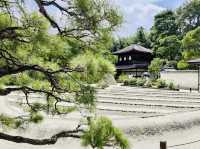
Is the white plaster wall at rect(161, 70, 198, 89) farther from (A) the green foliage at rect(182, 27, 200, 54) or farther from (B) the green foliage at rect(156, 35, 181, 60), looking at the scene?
(B) the green foliage at rect(156, 35, 181, 60)

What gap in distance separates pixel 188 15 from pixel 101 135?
1576 inches

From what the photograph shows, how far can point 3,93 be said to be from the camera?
201 inches

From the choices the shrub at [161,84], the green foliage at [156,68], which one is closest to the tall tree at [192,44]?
the green foliage at [156,68]

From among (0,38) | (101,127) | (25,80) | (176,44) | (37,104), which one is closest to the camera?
(101,127)

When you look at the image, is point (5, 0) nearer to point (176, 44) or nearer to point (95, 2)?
point (95, 2)

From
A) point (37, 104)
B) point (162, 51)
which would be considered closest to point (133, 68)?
point (162, 51)

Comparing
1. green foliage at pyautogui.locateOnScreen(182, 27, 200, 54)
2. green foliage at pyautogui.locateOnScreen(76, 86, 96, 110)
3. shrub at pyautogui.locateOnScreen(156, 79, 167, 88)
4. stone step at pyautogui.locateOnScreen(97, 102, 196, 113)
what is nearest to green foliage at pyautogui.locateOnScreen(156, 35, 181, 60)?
green foliage at pyautogui.locateOnScreen(182, 27, 200, 54)

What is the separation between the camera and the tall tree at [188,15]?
4175 centimetres

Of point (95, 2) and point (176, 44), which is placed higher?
point (176, 44)

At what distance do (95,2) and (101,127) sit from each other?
4.52 feet

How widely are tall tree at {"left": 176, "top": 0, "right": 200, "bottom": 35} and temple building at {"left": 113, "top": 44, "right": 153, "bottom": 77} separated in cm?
443

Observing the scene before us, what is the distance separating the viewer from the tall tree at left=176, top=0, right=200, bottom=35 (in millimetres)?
41750

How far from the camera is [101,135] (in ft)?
14.3

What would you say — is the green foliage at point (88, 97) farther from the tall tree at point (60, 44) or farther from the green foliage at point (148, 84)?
the green foliage at point (148, 84)
